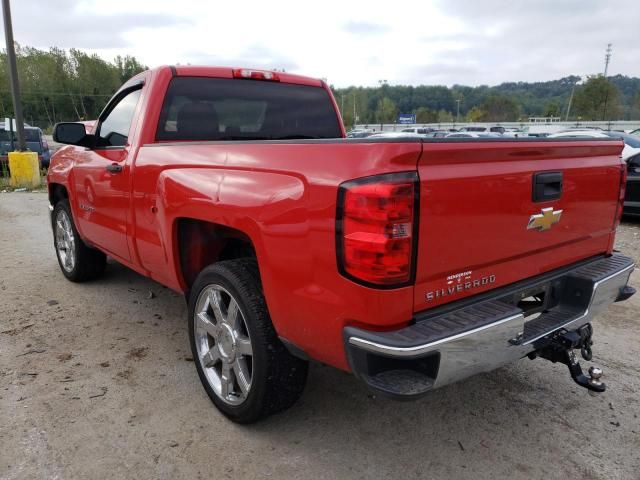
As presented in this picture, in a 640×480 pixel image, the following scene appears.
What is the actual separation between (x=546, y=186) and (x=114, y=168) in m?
2.82

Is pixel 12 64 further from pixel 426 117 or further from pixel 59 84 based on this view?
pixel 426 117

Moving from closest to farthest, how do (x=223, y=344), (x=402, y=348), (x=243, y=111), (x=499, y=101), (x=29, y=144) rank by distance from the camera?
(x=402, y=348)
(x=223, y=344)
(x=243, y=111)
(x=29, y=144)
(x=499, y=101)

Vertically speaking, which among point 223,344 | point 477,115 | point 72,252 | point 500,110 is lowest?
point 72,252

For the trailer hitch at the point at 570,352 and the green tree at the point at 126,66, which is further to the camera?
the green tree at the point at 126,66

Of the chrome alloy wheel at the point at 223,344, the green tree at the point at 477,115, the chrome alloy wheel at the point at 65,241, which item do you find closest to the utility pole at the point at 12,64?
the chrome alloy wheel at the point at 65,241

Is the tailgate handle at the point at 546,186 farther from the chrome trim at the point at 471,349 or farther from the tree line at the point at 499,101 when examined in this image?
the tree line at the point at 499,101

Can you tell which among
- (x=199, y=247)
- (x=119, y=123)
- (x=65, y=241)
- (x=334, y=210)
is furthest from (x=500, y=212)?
(x=65, y=241)

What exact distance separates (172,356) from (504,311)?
236cm

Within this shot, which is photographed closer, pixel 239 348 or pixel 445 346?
pixel 445 346

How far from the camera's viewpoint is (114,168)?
356 centimetres

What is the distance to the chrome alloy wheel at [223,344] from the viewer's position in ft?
8.48

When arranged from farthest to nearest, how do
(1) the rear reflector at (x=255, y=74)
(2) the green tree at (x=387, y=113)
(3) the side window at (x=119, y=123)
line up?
(2) the green tree at (x=387, y=113), (1) the rear reflector at (x=255, y=74), (3) the side window at (x=119, y=123)

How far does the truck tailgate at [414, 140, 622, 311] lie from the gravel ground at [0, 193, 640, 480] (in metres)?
0.88

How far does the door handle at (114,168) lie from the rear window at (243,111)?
1.23 feet
